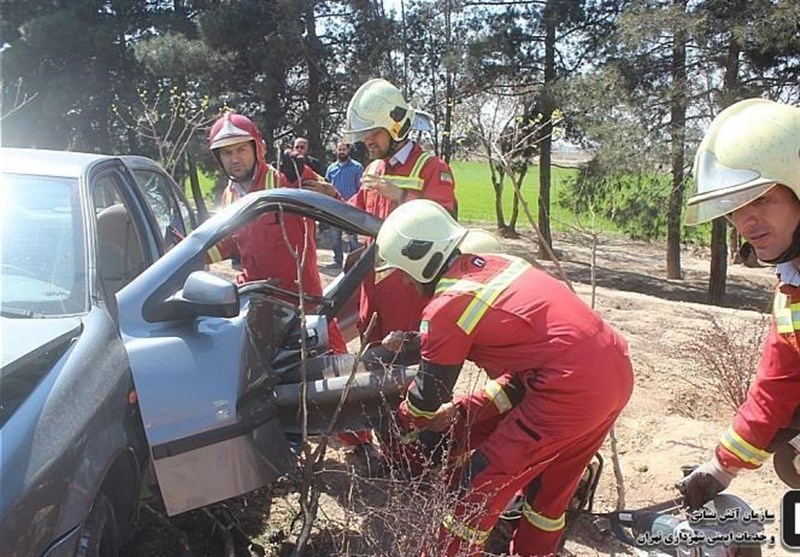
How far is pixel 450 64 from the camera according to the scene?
1773 centimetres

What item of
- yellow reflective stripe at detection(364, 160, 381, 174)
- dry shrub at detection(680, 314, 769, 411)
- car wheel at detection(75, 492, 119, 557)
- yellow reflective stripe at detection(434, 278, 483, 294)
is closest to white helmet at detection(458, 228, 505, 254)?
yellow reflective stripe at detection(434, 278, 483, 294)

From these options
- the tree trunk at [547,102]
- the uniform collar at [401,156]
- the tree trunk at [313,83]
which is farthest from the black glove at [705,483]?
the tree trunk at [313,83]

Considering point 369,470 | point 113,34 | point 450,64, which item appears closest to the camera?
point 369,470

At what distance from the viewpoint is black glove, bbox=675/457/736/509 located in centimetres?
257

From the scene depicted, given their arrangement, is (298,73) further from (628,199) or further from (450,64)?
(628,199)

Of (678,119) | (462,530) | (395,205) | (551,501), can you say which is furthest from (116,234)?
(678,119)

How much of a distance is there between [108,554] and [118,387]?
0.53 m

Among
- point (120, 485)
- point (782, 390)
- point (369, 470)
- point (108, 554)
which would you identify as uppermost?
point (782, 390)

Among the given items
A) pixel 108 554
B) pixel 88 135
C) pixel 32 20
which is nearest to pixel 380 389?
pixel 108 554

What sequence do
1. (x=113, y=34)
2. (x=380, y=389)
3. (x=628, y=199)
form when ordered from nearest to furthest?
(x=380, y=389), (x=628, y=199), (x=113, y=34)

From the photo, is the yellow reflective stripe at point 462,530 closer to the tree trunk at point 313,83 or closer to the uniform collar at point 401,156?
the uniform collar at point 401,156

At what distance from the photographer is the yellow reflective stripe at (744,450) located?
2.45 metres

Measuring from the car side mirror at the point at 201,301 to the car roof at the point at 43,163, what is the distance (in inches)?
33.9

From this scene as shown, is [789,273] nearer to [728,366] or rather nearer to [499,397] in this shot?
[499,397]
